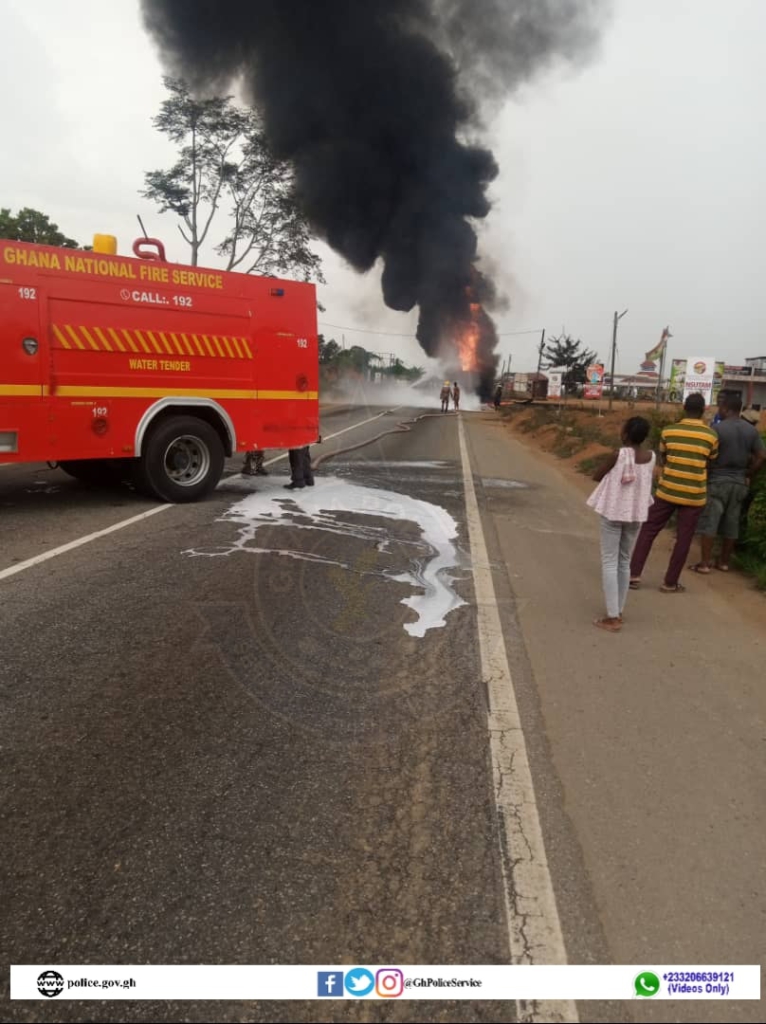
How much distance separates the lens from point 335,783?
106 inches

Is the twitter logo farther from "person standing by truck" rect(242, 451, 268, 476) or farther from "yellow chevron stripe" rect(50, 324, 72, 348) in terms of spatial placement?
"person standing by truck" rect(242, 451, 268, 476)

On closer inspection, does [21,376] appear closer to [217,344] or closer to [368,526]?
[217,344]

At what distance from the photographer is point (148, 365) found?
25.2ft

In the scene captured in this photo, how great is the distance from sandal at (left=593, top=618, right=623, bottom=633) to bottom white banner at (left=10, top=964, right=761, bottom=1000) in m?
2.87

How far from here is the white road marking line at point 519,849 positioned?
1.92m

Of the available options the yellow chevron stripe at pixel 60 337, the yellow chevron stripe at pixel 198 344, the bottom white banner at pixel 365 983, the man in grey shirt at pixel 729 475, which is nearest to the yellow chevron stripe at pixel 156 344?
the yellow chevron stripe at pixel 198 344

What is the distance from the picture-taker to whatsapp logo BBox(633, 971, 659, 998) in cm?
186

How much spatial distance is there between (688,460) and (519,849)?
4.18m

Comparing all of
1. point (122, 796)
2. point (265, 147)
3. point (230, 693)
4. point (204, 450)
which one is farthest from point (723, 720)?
point (265, 147)

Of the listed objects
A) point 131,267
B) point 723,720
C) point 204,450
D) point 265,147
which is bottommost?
point 723,720

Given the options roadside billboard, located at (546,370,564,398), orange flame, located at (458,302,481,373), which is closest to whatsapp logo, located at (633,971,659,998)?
roadside billboard, located at (546,370,564,398)

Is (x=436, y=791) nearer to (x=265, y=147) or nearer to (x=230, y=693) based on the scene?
(x=230, y=693)

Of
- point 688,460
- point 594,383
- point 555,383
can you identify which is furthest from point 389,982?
point 555,383

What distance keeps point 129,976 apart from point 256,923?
1.18 ft
